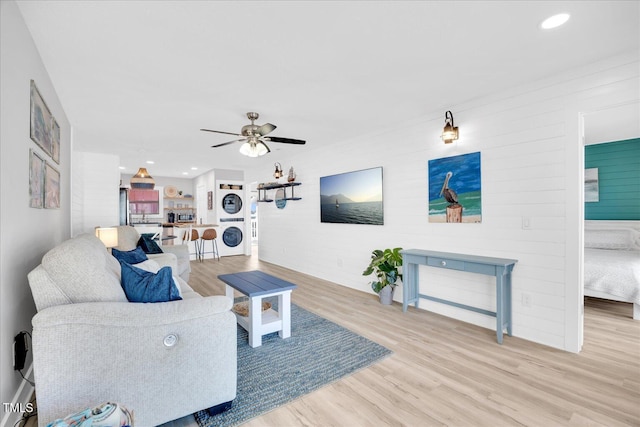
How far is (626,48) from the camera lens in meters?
2.30

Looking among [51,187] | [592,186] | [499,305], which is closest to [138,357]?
[51,187]

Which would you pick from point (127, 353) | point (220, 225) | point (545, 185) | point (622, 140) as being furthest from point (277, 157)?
point (622, 140)

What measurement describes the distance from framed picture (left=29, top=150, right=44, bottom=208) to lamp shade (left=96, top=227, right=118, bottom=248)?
4.95 feet

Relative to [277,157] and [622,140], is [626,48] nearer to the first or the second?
[622,140]

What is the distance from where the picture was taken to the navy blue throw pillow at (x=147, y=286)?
182cm

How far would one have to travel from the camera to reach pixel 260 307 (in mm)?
2836

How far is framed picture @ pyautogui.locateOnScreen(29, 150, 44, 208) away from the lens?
6.68 ft

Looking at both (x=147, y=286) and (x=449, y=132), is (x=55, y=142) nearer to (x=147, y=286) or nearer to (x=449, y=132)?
(x=147, y=286)

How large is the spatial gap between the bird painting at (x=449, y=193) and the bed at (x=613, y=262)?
6.50 ft

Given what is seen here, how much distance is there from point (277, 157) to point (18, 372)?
524cm

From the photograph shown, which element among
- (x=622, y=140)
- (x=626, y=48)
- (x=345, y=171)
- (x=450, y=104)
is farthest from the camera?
(x=345, y=171)

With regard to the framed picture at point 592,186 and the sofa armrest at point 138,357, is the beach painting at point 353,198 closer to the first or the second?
the sofa armrest at point 138,357

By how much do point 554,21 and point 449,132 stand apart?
57.2 inches

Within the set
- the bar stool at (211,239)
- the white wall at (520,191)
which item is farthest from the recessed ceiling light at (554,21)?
the bar stool at (211,239)
